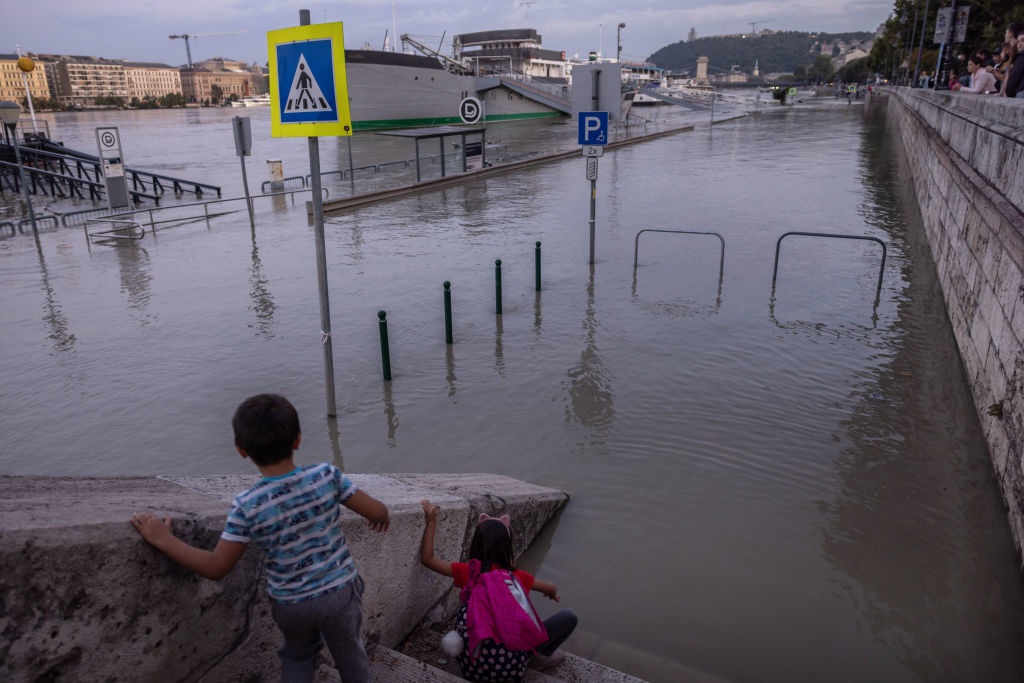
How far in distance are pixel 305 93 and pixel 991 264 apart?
21.8ft

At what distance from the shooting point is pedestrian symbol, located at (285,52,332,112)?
5.08 metres

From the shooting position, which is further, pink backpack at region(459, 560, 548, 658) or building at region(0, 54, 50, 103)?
building at region(0, 54, 50, 103)

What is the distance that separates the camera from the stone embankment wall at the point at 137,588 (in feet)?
6.42

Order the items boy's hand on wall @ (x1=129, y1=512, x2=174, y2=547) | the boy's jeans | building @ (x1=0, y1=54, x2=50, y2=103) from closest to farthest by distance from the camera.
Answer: boy's hand on wall @ (x1=129, y1=512, x2=174, y2=547) → the boy's jeans → building @ (x1=0, y1=54, x2=50, y2=103)

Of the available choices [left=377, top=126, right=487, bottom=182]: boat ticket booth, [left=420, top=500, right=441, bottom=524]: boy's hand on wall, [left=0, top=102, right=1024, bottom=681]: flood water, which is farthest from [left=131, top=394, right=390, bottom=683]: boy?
[left=377, top=126, right=487, bottom=182]: boat ticket booth

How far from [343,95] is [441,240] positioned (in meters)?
9.73

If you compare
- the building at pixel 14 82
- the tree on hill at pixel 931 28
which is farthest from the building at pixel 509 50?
the building at pixel 14 82

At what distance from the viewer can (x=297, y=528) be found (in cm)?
221

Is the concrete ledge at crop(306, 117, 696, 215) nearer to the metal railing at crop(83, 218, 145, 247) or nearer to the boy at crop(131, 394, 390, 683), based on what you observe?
the metal railing at crop(83, 218, 145, 247)

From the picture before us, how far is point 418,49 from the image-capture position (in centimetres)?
6250

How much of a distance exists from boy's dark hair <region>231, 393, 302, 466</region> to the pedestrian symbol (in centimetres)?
354

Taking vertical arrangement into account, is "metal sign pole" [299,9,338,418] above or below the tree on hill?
below

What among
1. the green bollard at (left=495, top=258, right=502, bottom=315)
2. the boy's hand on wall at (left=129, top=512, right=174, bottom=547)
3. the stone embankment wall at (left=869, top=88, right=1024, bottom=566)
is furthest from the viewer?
the green bollard at (left=495, top=258, right=502, bottom=315)

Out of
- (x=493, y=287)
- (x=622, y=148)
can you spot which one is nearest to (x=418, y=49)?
(x=622, y=148)
